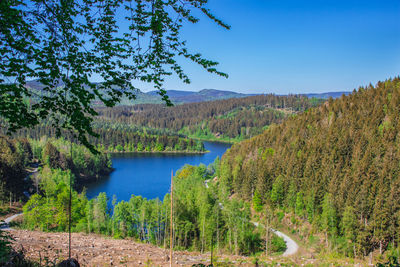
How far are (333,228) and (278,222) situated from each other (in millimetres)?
8627

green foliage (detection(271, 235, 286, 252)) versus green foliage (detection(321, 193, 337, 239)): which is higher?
green foliage (detection(321, 193, 337, 239))

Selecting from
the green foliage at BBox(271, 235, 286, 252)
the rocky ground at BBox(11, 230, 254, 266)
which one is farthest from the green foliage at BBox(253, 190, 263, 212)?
the rocky ground at BBox(11, 230, 254, 266)

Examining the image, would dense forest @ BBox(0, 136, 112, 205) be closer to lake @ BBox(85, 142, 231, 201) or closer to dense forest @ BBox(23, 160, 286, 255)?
lake @ BBox(85, 142, 231, 201)

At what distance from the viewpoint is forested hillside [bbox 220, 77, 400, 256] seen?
25.2m

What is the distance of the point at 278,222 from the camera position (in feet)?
114

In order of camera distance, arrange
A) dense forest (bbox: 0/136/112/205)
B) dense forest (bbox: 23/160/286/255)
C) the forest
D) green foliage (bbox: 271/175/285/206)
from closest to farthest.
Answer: the forest, dense forest (bbox: 23/160/286/255), green foliage (bbox: 271/175/285/206), dense forest (bbox: 0/136/112/205)

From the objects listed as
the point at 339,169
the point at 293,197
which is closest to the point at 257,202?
the point at 293,197

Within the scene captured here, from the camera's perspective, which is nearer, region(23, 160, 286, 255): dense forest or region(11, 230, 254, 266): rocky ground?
region(11, 230, 254, 266): rocky ground

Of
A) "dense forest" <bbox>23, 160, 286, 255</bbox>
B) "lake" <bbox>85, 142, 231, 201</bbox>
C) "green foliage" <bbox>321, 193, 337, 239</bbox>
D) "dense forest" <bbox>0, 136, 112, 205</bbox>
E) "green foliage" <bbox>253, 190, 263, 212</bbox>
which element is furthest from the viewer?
"lake" <bbox>85, 142, 231, 201</bbox>

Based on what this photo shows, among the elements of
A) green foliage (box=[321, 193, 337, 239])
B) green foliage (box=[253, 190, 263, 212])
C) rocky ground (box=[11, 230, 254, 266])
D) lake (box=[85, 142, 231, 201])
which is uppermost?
rocky ground (box=[11, 230, 254, 266])

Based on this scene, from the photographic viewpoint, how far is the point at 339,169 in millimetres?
32938

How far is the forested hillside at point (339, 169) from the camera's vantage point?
990 inches

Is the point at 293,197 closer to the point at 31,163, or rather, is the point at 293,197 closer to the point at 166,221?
the point at 166,221

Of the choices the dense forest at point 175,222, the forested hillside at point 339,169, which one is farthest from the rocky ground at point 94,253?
the forested hillside at point 339,169
